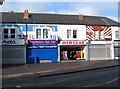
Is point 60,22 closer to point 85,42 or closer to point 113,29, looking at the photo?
point 85,42

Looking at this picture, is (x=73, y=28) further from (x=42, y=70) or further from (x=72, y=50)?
(x=42, y=70)

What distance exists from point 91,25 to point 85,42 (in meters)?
3.16

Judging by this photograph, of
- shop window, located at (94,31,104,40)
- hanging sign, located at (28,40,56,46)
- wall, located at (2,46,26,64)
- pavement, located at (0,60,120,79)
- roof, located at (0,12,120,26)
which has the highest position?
roof, located at (0,12,120,26)

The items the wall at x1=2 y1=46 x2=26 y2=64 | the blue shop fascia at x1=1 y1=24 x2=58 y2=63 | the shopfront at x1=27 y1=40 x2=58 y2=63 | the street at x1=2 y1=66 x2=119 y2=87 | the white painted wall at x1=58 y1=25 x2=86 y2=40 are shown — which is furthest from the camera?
the white painted wall at x1=58 y1=25 x2=86 y2=40

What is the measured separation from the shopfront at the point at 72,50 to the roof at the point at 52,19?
3418 millimetres

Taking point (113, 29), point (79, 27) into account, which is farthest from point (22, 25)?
point (113, 29)

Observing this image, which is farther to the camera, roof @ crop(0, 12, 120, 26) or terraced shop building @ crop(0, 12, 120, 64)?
roof @ crop(0, 12, 120, 26)

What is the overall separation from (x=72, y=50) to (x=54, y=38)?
171 inches

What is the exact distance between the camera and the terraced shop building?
43.4 meters

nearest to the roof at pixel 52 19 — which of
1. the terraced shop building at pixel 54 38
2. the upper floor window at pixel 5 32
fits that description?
the terraced shop building at pixel 54 38

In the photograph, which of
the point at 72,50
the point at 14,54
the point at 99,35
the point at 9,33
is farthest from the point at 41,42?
the point at 99,35

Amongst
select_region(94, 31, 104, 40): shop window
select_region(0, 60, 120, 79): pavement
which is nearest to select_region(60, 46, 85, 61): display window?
select_region(94, 31, 104, 40): shop window

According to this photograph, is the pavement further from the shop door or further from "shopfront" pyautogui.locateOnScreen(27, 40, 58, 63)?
the shop door

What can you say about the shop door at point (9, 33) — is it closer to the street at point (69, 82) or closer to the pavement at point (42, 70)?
the pavement at point (42, 70)
